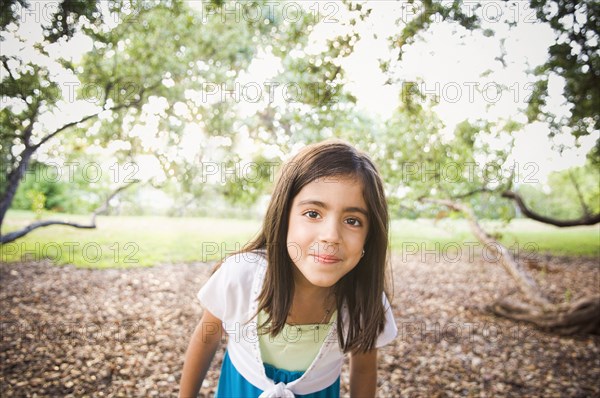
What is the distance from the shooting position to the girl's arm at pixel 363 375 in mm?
1707

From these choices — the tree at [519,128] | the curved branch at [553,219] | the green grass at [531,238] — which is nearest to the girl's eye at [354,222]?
the tree at [519,128]

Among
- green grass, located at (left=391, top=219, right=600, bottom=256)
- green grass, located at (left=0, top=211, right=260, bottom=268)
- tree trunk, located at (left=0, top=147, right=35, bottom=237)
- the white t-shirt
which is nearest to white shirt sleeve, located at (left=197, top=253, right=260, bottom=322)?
the white t-shirt

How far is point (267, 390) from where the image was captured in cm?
145

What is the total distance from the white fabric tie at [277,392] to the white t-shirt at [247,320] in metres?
0.03

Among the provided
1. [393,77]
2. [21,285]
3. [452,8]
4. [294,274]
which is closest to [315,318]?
[294,274]

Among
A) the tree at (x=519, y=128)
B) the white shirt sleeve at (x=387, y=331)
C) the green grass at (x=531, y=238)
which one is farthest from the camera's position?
the green grass at (x=531, y=238)

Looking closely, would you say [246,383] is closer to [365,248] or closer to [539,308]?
[365,248]

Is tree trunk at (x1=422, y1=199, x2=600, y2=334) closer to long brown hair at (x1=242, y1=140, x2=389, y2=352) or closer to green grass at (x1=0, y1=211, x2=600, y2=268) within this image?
green grass at (x1=0, y1=211, x2=600, y2=268)

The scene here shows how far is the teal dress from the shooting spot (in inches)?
61.0

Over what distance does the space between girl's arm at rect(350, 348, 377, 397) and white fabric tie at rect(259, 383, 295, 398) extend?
40 cm

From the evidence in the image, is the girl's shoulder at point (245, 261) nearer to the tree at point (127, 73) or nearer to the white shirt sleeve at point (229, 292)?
the white shirt sleeve at point (229, 292)

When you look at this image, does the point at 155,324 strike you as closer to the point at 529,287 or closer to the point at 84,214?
the point at 84,214

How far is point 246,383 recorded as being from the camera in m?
1.58

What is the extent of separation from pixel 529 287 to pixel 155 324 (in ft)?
17.3
